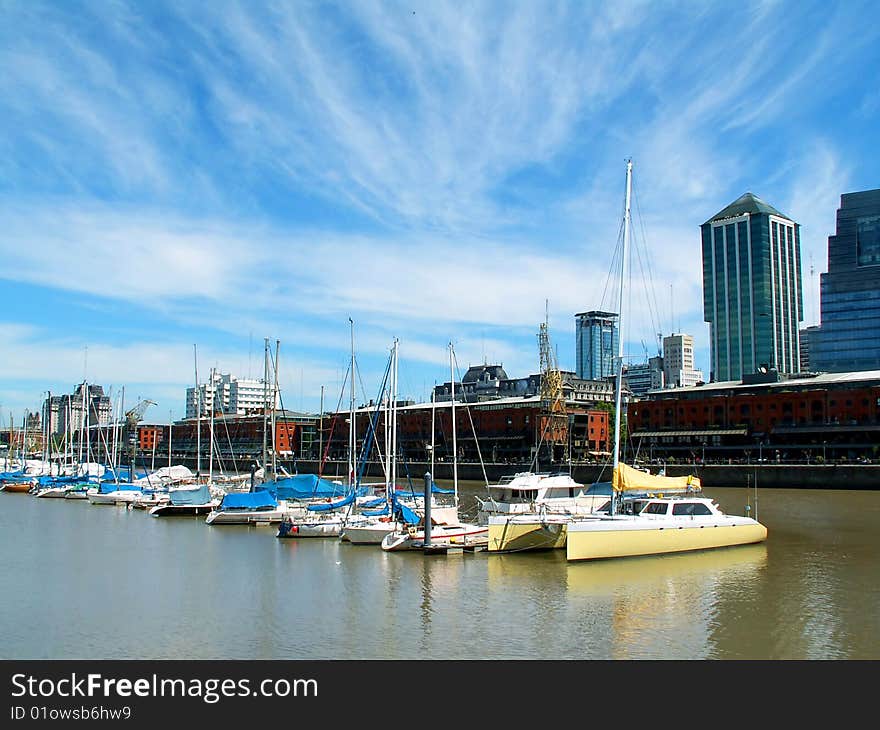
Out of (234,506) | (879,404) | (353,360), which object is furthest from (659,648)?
(879,404)

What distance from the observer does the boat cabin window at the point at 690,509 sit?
4272cm

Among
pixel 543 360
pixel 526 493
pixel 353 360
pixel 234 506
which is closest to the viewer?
pixel 526 493

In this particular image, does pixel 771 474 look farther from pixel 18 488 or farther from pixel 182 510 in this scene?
pixel 18 488

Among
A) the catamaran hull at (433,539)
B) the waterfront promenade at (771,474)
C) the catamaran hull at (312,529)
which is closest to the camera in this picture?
the catamaran hull at (433,539)

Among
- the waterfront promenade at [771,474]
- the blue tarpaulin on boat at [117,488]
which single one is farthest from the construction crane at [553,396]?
the blue tarpaulin on boat at [117,488]

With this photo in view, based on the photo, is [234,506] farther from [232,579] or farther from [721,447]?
[721,447]

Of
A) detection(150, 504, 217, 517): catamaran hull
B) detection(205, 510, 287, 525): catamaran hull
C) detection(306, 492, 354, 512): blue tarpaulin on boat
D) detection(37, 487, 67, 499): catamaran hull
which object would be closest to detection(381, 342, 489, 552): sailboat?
detection(306, 492, 354, 512): blue tarpaulin on boat

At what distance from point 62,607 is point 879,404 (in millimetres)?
111816

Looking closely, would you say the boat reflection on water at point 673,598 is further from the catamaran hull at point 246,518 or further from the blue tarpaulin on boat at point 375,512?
the catamaran hull at point 246,518

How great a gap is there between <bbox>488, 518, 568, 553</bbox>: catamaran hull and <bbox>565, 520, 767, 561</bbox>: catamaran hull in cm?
318

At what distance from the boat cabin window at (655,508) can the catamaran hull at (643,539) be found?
129cm

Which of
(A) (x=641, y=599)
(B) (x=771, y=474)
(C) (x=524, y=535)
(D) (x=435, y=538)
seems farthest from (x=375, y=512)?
(B) (x=771, y=474)

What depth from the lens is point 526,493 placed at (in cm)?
5428

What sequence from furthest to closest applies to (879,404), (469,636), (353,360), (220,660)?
(879,404), (353,360), (469,636), (220,660)
